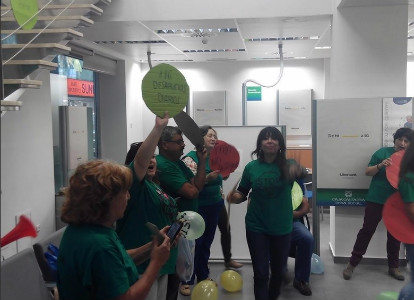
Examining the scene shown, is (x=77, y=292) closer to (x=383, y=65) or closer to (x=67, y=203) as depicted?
(x=67, y=203)

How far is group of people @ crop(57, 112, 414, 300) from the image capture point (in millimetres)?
1346

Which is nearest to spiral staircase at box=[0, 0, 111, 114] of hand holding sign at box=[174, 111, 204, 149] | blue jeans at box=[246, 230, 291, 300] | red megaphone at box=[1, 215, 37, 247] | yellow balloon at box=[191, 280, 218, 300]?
hand holding sign at box=[174, 111, 204, 149]

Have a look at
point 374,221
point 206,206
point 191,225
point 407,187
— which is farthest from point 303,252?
point 407,187

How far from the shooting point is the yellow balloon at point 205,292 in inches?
130

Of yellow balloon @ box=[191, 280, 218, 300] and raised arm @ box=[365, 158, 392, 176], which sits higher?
raised arm @ box=[365, 158, 392, 176]

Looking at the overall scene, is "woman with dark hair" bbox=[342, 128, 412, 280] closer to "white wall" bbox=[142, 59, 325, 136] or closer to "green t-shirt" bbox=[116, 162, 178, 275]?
"green t-shirt" bbox=[116, 162, 178, 275]

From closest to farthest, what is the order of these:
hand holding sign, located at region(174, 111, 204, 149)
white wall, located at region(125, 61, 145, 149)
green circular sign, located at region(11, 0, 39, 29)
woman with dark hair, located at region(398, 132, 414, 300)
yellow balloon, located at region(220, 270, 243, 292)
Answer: woman with dark hair, located at region(398, 132, 414, 300)
hand holding sign, located at region(174, 111, 204, 149)
green circular sign, located at region(11, 0, 39, 29)
yellow balloon, located at region(220, 270, 243, 292)
white wall, located at region(125, 61, 145, 149)

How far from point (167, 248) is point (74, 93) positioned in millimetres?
5163

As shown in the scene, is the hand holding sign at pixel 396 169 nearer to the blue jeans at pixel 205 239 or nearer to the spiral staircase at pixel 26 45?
the spiral staircase at pixel 26 45

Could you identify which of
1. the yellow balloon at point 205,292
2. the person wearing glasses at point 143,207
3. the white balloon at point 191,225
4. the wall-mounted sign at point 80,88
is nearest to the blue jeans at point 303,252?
the yellow balloon at point 205,292

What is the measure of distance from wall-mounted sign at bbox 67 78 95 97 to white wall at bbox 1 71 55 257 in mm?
1534

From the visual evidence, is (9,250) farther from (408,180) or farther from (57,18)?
(408,180)

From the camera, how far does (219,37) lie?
18.1ft

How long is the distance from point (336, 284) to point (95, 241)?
3.11m
